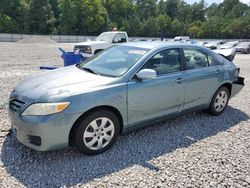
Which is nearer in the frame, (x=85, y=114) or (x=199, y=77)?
(x=85, y=114)

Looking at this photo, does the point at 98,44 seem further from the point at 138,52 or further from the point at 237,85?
the point at 138,52

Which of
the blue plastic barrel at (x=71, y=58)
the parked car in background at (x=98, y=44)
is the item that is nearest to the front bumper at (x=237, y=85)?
the blue plastic barrel at (x=71, y=58)

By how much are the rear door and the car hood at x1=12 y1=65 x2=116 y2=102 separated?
158 cm

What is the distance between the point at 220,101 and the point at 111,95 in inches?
110

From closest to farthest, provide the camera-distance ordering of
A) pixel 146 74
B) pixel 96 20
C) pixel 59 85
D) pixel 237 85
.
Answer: pixel 59 85
pixel 146 74
pixel 237 85
pixel 96 20

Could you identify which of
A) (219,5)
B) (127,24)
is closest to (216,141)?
(127,24)

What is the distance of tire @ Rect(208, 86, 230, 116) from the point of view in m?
5.13

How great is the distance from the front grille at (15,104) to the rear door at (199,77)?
265 cm

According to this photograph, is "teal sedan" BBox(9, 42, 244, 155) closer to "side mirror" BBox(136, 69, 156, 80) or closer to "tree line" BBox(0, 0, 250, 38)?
"side mirror" BBox(136, 69, 156, 80)

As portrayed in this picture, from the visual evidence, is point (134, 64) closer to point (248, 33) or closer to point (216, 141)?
point (216, 141)

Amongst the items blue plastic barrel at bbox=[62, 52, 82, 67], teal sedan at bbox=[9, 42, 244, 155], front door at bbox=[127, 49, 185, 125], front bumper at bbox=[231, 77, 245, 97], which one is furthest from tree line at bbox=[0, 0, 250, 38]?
front door at bbox=[127, 49, 185, 125]

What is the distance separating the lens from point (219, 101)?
5238 mm

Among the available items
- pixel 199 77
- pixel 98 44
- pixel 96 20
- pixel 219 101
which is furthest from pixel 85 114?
pixel 96 20

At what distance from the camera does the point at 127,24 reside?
2904 inches
